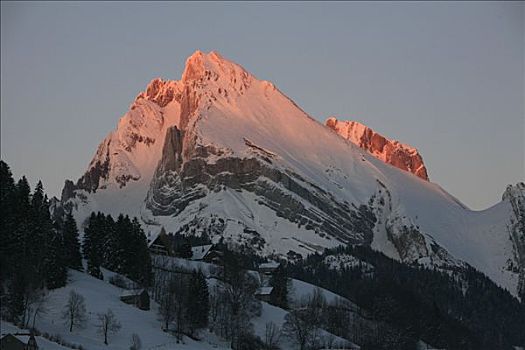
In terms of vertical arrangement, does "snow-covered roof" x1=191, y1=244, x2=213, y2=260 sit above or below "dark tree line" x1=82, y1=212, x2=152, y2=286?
above

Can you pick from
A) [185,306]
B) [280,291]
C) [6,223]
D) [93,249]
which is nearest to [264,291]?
[280,291]

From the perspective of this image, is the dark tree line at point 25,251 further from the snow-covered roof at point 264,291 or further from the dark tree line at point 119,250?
the snow-covered roof at point 264,291

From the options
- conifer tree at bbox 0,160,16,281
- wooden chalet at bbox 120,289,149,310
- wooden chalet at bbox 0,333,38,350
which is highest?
conifer tree at bbox 0,160,16,281

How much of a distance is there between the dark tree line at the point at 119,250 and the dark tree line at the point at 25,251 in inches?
369

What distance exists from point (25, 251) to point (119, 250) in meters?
27.4

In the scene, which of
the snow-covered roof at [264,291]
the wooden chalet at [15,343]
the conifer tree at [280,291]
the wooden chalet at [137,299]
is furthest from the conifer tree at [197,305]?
the wooden chalet at [15,343]

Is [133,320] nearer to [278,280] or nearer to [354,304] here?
[278,280]

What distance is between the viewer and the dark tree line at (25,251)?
92.0 metres

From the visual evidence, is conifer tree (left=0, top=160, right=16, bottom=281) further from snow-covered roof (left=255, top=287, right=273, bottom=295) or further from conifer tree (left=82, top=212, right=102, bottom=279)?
snow-covered roof (left=255, top=287, right=273, bottom=295)

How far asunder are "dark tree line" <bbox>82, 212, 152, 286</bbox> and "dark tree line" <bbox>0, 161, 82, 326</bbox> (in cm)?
938

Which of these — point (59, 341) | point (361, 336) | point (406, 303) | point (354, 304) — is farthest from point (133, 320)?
point (406, 303)

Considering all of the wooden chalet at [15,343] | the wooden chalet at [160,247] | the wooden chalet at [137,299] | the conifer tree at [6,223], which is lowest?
the wooden chalet at [15,343]

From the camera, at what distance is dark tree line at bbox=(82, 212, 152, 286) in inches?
4764

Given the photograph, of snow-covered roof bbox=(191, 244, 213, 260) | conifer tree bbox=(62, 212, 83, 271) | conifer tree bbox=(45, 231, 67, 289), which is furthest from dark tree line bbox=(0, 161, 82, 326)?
snow-covered roof bbox=(191, 244, 213, 260)
